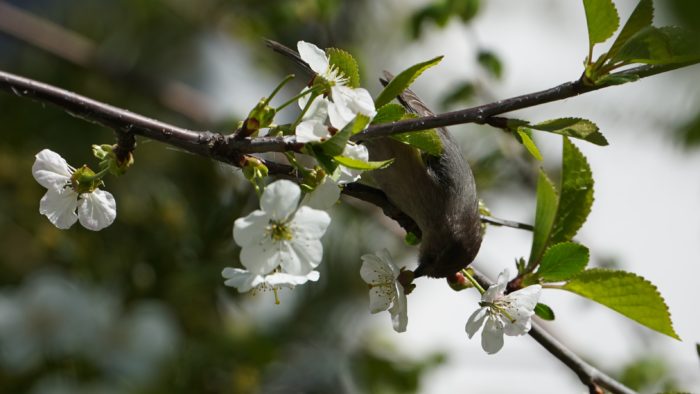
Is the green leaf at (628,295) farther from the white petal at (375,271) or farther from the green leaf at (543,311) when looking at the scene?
the white petal at (375,271)

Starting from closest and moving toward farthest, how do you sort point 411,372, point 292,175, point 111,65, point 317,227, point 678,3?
1. point 678,3
2. point 317,227
3. point 292,175
4. point 411,372
5. point 111,65

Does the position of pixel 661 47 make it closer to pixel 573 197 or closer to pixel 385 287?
pixel 573 197

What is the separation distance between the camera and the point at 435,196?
1.95 metres

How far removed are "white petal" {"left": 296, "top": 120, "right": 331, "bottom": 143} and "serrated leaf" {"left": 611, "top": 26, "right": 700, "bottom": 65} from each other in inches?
16.5

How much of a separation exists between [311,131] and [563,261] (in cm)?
48

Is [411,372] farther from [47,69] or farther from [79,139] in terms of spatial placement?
[47,69]

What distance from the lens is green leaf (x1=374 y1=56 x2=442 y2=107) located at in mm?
1133

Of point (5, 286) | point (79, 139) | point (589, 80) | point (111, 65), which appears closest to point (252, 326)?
point (5, 286)

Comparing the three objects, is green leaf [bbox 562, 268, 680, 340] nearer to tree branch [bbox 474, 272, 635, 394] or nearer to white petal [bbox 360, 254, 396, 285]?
tree branch [bbox 474, 272, 635, 394]

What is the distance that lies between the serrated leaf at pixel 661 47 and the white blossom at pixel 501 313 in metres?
0.38

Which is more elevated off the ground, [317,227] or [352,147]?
[352,147]

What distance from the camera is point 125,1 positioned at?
4051 mm

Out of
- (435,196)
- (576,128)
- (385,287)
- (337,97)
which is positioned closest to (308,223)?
(337,97)

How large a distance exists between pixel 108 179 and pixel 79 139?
10.0 inches
